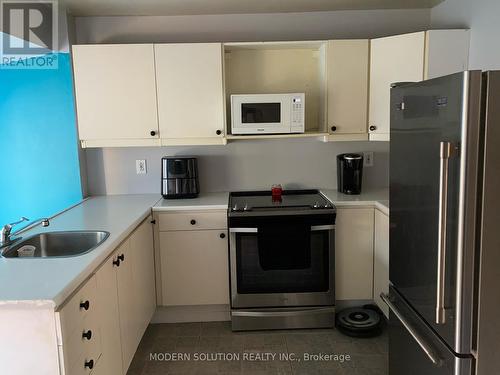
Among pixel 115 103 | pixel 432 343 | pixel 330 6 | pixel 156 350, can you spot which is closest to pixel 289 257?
pixel 156 350

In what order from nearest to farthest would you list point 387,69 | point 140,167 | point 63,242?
point 63,242 < point 387,69 < point 140,167

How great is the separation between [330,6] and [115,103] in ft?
5.40

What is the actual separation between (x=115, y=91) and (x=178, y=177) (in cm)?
72

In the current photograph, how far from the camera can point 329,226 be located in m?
2.69

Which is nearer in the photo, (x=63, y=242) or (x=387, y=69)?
(x=63, y=242)

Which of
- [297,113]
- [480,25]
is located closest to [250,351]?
[297,113]

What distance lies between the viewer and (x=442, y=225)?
4.45 ft

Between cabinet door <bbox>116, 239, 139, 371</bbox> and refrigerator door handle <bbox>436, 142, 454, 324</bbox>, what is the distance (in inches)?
55.8

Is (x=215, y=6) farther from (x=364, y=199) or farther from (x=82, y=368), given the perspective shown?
(x=82, y=368)

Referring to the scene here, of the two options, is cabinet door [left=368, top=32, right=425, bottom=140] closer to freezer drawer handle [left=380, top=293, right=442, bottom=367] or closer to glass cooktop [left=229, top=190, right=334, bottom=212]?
glass cooktop [left=229, top=190, right=334, bottom=212]

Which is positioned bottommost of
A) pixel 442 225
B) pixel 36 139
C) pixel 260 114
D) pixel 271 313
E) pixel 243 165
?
pixel 271 313

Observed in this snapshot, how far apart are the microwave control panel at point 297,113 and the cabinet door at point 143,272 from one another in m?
1.16

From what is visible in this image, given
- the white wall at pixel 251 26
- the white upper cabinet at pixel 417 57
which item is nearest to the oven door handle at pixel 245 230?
the white upper cabinet at pixel 417 57

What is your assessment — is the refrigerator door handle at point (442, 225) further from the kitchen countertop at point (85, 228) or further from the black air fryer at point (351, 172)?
the black air fryer at point (351, 172)
